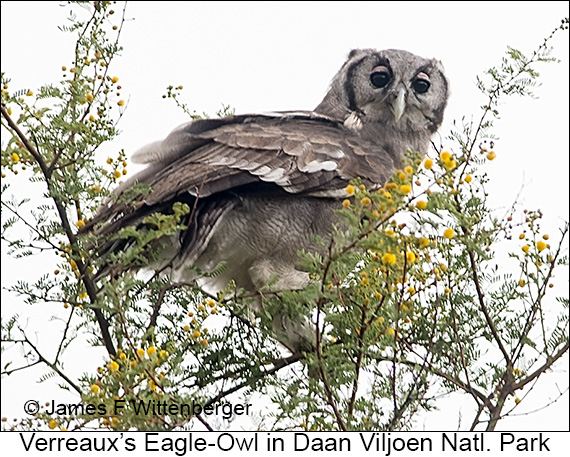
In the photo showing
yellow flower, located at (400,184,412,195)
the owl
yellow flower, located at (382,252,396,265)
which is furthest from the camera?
the owl

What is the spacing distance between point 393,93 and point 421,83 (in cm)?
21

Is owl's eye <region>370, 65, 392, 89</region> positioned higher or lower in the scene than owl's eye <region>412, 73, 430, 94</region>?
higher

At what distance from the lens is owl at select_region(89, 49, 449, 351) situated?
404 cm

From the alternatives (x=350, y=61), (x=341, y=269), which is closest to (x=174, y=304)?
(x=341, y=269)

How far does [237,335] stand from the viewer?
3797mm

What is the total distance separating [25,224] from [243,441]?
3.71 ft

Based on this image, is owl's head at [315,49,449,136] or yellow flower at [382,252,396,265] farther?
owl's head at [315,49,449,136]

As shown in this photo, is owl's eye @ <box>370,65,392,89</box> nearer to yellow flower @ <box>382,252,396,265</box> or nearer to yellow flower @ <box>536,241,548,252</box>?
yellow flower @ <box>536,241,548,252</box>

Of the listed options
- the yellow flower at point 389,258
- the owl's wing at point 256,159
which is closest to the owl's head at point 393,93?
the owl's wing at point 256,159

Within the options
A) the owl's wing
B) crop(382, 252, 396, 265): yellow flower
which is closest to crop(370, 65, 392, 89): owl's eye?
the owl's wing

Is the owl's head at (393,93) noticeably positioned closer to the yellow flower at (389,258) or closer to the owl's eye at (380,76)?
the owl's eye at (380,76)

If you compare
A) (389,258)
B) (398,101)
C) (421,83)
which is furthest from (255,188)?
(389,258)

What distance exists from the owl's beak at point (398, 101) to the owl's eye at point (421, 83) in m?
0.11

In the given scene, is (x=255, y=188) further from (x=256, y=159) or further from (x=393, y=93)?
(x=393, y=93)
